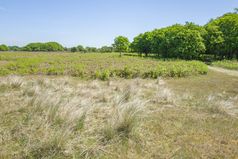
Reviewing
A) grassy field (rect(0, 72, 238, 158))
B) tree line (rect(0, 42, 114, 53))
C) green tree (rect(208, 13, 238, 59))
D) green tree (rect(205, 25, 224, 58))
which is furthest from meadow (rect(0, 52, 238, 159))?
tree line (rect(0, 42, 114, 53))

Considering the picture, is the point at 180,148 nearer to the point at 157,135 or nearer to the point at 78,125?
the point at 157,135

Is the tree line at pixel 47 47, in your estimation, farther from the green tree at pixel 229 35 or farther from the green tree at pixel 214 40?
the green tree at pixel 229 35

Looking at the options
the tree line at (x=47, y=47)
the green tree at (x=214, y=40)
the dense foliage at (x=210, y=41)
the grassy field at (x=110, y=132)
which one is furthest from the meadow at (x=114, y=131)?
the tree line at (x=47, y=47)

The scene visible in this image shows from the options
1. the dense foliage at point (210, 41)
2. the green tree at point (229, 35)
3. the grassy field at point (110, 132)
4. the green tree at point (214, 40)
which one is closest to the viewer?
the grassy field at point (110, 132)

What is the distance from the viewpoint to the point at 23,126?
328cm

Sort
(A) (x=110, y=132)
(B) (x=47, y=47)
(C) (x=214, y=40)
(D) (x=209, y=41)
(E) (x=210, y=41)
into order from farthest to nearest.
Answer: (B) (x=47, y=47), (D) (x=209, y=41), (E) (x=210, y=41), (C) (x=214, y=40), (A) (x=110, y=132)

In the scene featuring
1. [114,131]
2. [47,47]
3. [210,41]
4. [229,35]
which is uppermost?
[229,35]

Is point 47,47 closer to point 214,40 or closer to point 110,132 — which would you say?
point 214,40

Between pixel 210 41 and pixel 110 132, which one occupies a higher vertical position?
pixel 210 41

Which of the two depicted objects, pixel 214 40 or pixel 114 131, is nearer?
pixel 114 131

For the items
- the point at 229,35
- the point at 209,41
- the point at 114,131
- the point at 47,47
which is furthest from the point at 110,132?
the point at 47,47

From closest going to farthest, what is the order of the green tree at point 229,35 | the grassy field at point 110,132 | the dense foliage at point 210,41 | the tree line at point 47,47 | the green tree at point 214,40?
→ the grassy field at point 110,132
the green tree at point 229,35
the dense foliage at point 210,41
the green tree at point 214,40
the tree line at point 47,47

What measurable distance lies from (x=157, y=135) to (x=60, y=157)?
1.66 metres

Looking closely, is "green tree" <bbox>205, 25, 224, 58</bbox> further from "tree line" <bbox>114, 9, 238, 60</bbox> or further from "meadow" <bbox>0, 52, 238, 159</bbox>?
"meadow" <bbox>0, 52, 238, 159</bbox>
